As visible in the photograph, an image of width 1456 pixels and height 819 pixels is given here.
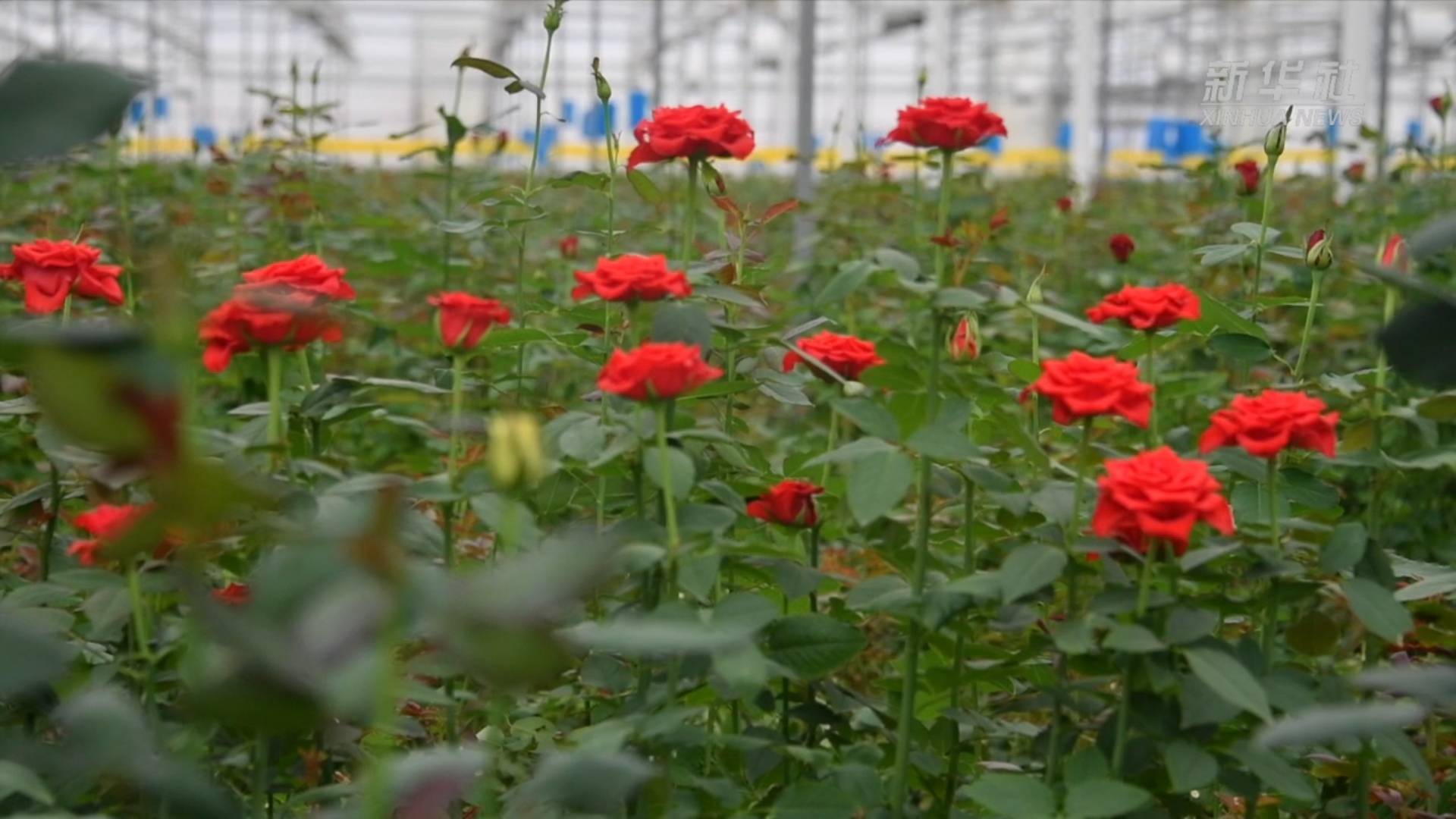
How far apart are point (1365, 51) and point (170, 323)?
533 cm

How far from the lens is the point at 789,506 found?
127 centimetres

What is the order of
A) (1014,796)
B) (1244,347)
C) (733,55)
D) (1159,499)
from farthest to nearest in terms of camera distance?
(733,55) < (1244,347) < (1014,796) < (1159,499)

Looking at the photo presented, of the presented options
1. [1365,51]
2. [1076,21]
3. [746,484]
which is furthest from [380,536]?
[1076,21]

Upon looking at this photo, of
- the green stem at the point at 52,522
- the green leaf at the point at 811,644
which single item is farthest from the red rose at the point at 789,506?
the green stem at the point at 52,522

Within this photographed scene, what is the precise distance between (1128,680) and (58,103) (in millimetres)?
846

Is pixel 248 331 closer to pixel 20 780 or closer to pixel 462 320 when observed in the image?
pixel 462 320

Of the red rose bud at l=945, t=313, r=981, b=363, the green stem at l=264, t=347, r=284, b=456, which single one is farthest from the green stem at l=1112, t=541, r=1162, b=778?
the green stem at l=264, t=347, r=284, b=456

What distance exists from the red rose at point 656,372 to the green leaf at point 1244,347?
1.95ft

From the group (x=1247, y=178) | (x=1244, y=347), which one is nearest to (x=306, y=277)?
(x=1244, y=347)

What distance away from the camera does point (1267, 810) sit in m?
1.54

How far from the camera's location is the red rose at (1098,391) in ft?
3.55

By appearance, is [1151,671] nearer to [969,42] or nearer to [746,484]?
[746,484]

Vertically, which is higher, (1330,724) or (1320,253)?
(1320,253)

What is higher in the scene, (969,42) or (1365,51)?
(969,42)
